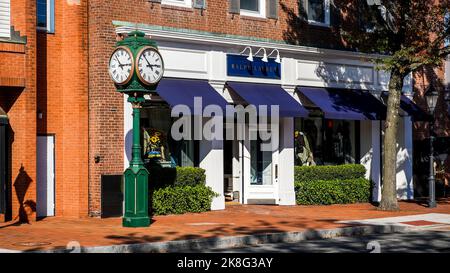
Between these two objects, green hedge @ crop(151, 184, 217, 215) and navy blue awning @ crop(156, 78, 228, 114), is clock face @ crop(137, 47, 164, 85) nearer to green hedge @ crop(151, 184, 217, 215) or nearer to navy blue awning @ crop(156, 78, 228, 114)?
navy blue awning @ crop(156, 78, 228, 114)

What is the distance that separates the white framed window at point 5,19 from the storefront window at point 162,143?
4.00 meters

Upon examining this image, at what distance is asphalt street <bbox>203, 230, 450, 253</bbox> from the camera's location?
14.7 metres

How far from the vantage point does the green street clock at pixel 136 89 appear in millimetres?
17484

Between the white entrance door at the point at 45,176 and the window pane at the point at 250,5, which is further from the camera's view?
the window pane at the point at 250,5

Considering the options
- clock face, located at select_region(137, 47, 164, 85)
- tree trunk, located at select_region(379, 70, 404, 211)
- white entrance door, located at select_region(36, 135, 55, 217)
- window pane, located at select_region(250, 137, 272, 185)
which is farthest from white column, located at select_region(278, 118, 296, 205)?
clock face, located at select_region(137, 47, 164, 85)

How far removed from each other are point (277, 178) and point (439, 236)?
795 cm

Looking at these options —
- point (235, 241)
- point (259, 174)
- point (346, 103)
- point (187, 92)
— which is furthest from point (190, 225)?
point (346, 103)

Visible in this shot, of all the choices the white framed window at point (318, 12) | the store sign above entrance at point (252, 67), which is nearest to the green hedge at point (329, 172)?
the store sign above entrance at point (252, 67)

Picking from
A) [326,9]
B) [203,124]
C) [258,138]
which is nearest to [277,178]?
[258,138]

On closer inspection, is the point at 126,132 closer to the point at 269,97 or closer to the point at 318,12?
the point at 269,97

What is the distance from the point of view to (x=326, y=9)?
83.4 feet

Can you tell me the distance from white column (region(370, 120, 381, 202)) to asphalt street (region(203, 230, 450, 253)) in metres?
8.92

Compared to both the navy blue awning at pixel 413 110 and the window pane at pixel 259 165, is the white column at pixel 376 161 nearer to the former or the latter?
the navy blue awning at pixel 413 110

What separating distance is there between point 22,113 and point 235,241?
631 centimetres
